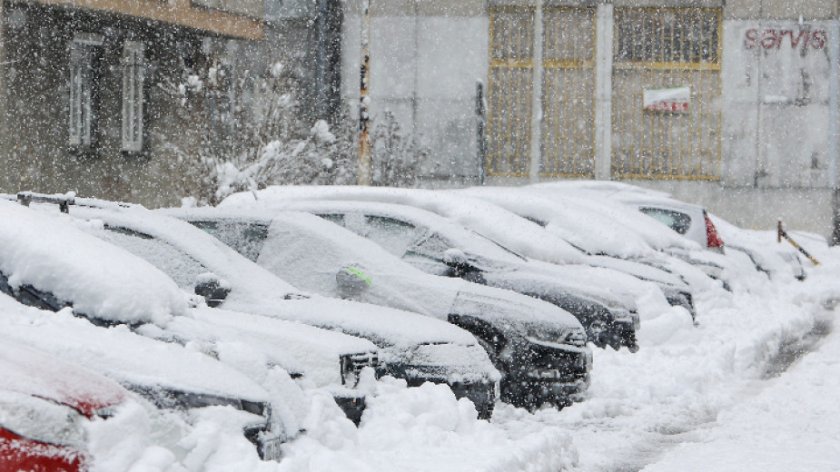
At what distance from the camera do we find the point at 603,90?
3741 cm

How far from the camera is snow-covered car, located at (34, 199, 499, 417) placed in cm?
825

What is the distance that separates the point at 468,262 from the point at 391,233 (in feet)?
2.29

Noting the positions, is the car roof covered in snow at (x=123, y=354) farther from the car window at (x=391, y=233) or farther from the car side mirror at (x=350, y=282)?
the car window at (x=391, y=233)

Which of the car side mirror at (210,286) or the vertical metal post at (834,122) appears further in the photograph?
the vertical metal post at (834,122)

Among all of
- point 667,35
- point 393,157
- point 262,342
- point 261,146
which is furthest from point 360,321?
point 667,35

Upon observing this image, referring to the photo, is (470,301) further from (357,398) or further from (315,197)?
(315,197)

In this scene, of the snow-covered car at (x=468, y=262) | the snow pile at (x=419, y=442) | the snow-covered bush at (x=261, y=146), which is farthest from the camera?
the snow-covered bush at (x=261, y=146)

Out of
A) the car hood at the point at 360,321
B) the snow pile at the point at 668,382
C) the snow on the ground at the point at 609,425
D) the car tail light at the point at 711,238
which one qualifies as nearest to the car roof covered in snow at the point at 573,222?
the snow pile at the point at 668,382

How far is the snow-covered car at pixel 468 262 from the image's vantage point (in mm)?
11172

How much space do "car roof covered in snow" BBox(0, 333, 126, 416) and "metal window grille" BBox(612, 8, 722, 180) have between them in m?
33.1

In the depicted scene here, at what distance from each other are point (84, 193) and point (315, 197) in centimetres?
784

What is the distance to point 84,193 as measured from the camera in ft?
65.7

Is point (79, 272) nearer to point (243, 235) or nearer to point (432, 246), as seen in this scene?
point (243, 235)

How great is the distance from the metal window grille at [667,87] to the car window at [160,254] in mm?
29849
